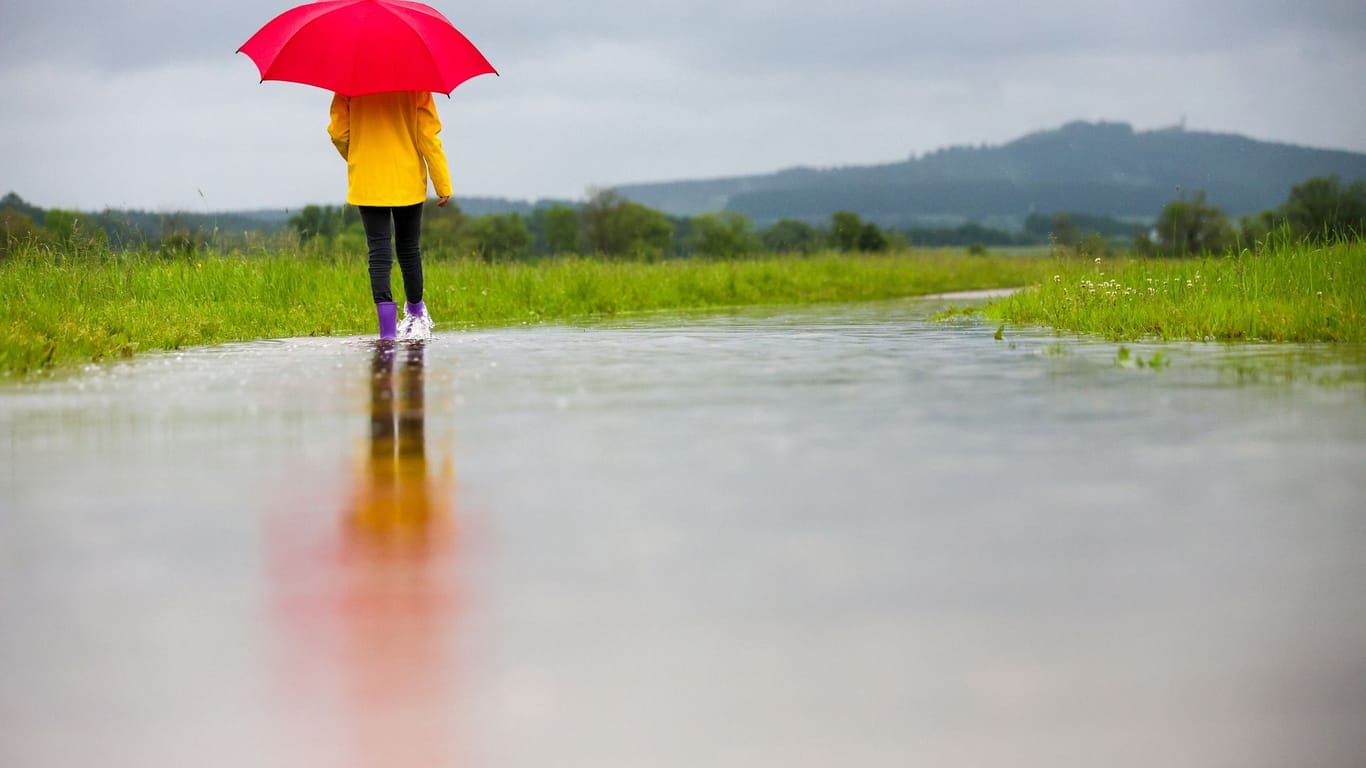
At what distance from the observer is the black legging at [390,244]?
44.5 feet

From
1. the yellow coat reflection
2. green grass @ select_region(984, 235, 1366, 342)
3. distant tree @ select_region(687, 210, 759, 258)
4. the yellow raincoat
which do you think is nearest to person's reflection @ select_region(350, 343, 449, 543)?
the yellow coat reflection

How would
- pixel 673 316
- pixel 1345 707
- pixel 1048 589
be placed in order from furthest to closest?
pixel 673 316
pixel 1048 589
pixel 1345 707

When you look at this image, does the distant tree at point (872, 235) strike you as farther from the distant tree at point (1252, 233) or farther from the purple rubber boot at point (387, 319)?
the purple rubber boot at point (387, 319)

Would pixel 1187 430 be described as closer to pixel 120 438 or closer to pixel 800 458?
pixel 800 458

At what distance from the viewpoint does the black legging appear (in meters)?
13.6

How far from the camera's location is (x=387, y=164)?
13.3m

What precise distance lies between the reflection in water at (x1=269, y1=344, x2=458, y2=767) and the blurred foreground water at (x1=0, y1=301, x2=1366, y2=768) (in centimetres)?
1

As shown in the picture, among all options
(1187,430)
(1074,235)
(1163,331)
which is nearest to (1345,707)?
(1187,430)

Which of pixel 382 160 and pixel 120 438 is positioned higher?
pixel 382 160

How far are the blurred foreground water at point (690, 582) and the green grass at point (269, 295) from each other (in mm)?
4204

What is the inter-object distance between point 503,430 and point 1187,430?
10.4 feet

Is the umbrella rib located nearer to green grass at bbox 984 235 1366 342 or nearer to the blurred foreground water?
the blurred foreground water

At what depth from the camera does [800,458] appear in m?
6.68

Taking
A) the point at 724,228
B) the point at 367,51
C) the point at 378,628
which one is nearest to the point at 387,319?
the point at 367,51
